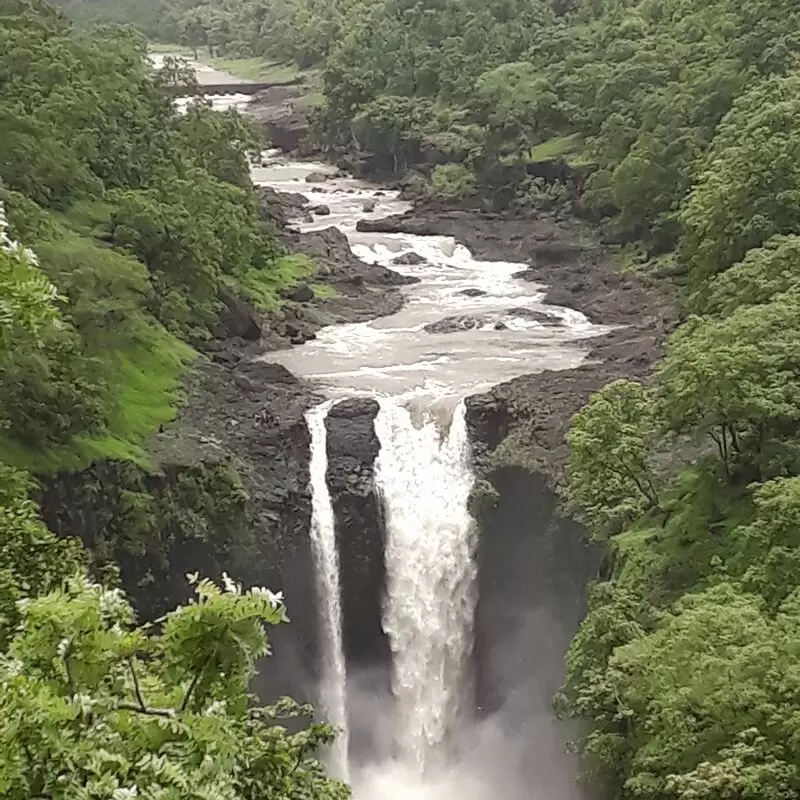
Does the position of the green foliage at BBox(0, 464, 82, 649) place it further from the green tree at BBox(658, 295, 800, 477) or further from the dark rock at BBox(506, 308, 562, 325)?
the dark rock at BBox(506, 308, 562, 325)

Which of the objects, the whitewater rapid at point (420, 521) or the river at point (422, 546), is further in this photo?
the whitewater rapid at point (420, 521)

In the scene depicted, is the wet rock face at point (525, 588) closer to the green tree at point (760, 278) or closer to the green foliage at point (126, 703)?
the green tree at point (760, 278)

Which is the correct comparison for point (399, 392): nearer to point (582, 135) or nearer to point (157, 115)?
point (157, 115)

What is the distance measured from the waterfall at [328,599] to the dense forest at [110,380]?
271cm

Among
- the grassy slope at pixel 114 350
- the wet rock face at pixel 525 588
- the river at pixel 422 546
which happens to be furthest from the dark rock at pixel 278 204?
the wet rock face at pixel 525 588

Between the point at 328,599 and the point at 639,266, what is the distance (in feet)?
81.2

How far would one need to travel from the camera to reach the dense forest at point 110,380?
6.51 meters

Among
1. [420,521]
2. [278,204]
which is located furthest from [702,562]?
[278,204]

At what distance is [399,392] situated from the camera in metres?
34.3

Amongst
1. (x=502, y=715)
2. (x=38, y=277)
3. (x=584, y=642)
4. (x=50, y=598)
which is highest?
(x=38, y=277)

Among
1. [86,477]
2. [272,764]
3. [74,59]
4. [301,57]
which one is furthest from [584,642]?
[301,57]

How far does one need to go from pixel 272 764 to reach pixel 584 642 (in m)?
14.1

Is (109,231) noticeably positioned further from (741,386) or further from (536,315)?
(741,386)

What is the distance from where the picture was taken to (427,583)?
29984 mm
